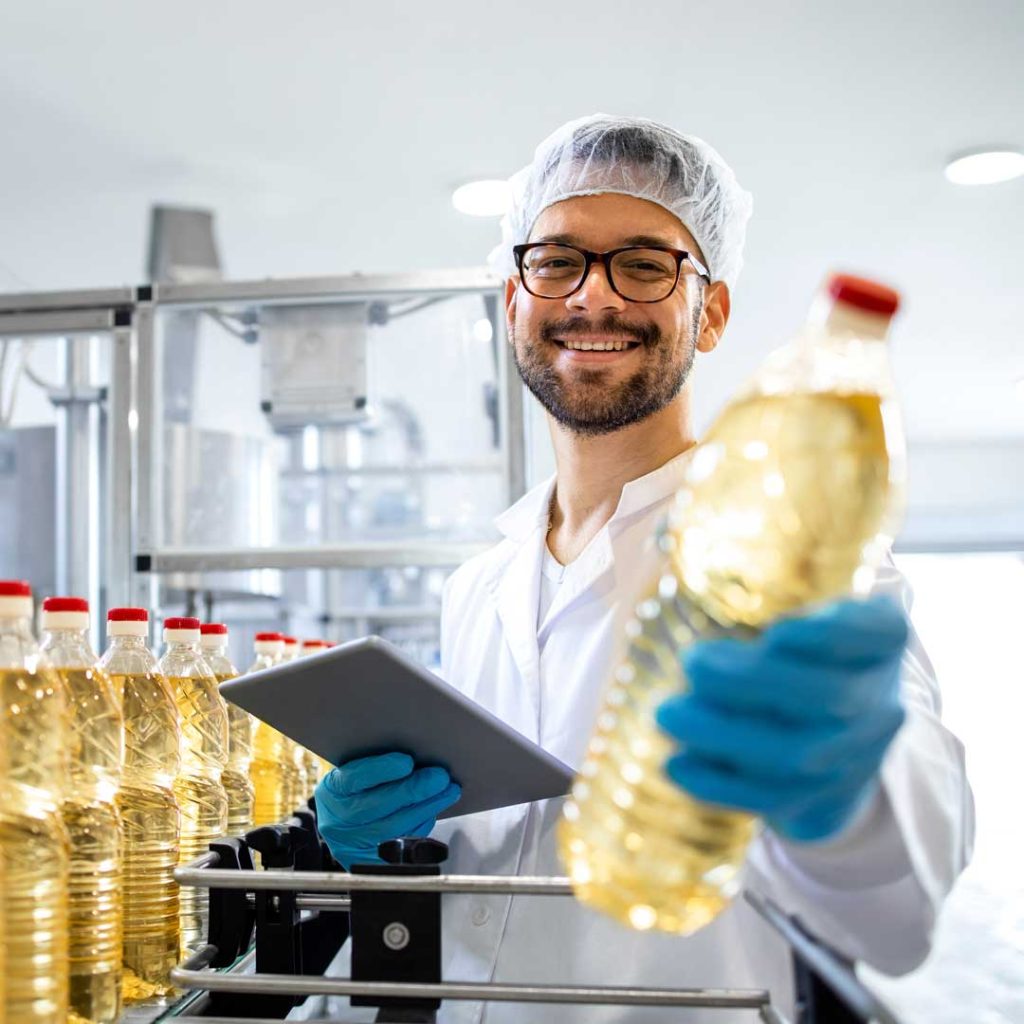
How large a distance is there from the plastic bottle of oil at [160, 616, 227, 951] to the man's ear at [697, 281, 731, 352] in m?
0.84

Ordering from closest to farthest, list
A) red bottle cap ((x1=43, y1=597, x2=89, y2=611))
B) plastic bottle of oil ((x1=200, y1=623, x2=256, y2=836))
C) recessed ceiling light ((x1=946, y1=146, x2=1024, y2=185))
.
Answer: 1. red bottle cap ((x1=43, y1=597, x2=89, y2=611))
2. plastic bottle of oil ((x1=200, y1=623, x2=256, y2=836))
3. recessed ceiling light ((x1=946, y1=146, x2=1024, y2=185))

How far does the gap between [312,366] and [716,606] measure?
6.46 ft

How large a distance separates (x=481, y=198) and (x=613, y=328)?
2296 mm

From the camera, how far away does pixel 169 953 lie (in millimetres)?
968

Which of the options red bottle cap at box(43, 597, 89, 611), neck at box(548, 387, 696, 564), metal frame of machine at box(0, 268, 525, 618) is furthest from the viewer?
metal frame of machine at box(0, 268, 525, 618)

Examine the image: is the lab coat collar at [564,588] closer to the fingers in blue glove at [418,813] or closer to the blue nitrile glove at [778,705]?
the fingers in blue glove at [418,813]

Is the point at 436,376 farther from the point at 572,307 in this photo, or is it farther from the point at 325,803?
the point at 325,803

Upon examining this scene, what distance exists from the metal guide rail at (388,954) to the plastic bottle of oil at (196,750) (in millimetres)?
160

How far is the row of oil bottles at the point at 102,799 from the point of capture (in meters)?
0.73

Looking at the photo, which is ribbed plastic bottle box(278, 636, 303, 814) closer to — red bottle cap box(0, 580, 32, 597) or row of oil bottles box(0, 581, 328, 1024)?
row of oil bottles box(0, 581, 328, 1024)

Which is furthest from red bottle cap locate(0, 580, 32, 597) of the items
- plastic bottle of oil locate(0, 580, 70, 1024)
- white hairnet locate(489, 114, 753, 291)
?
white hairnet locate(489, 114, 753, 291)

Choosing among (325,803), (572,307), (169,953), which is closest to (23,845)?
(169,953)

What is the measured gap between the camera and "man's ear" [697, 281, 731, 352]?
5.28ft

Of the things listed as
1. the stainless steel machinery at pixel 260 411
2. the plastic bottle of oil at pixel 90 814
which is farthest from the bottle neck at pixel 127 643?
the stainless steel machinery at pixel 260 411
